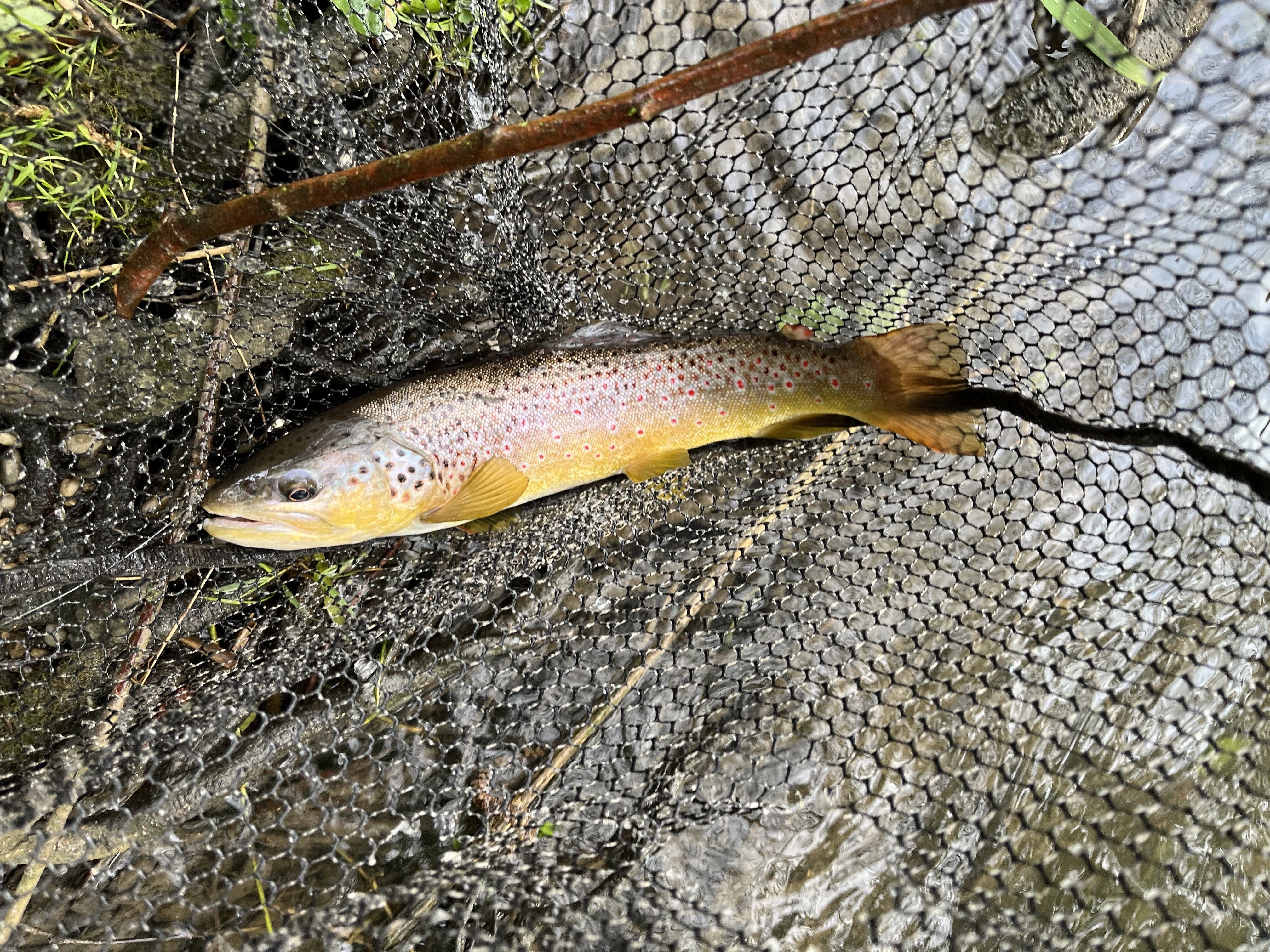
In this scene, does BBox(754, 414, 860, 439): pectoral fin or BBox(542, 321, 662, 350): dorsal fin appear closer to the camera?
BBox(542, 321, 662, 350): dorsal fin

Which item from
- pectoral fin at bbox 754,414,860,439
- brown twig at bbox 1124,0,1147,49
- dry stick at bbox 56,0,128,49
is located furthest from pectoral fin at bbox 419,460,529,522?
brown twig at bbox 1124,0,1147,49

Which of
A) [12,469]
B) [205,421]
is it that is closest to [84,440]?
[12,469]

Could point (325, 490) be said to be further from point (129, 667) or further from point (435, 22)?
point (435, 22)

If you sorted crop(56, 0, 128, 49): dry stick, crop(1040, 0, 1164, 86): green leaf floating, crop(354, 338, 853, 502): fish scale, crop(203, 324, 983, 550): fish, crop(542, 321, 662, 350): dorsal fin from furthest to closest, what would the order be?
crop(1040, 0, 1164, 86): green leaf floating
crop(542, 321, 662, 350): dorsal fin
crop(354, 338, 853, 502): fish scale
crop(203, 324, 983, 550): fish
crop(56, 0, 128, 49): dry stick

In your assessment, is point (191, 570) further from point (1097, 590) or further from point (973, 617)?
point (1097, 590)

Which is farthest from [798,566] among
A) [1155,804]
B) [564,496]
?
[1155,804]

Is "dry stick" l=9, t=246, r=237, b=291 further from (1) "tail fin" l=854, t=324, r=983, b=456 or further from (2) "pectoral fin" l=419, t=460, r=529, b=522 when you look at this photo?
(1) "tail fin" l=854, t=324, r=983, b=456

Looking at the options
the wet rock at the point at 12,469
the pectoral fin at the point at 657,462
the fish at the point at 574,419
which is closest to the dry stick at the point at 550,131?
the fish at the point at 574,419

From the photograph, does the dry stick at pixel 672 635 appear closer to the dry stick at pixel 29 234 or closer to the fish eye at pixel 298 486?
the fish eye at pixel 298 486
